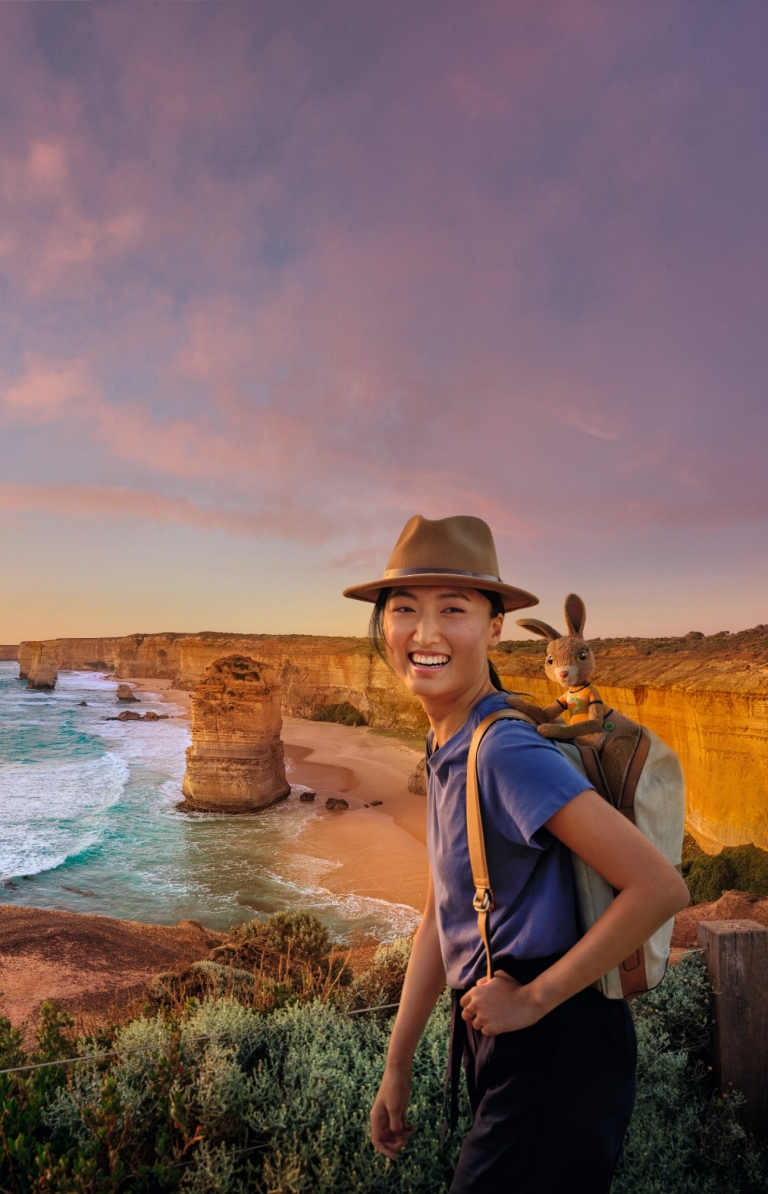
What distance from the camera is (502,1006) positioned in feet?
4.16

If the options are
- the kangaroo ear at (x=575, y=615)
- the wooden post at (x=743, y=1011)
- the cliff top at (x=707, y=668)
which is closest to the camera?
the kangaroo ear at (x=575, y=615)

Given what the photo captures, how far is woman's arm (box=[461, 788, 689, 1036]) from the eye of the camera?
1212 millimetres

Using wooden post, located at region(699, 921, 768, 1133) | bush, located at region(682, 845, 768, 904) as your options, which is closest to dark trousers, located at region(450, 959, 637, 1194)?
wooden post, located at region(699, 921, 768, 1133)

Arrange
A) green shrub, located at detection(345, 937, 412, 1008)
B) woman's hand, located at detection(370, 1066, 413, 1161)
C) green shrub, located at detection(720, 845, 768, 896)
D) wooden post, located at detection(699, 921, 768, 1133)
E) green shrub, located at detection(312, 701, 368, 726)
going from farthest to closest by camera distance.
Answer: green shrub, located at detection(312, 701, 368, 726) → green shrub, located at detection(720, 845, 768, 896) → green shrub, located at detection(345, 937, 412, 1008) → wooden post, located at detection(699, 921, 768, 1133) → woman's hand, located at detection(370, 1066, 413, 1161)

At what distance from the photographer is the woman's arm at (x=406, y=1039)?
68.6 inches

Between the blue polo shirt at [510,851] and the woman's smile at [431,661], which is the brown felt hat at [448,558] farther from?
the blue polo shirt at [510,851]

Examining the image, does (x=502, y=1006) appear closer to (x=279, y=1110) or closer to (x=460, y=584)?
(x=460, y=584)

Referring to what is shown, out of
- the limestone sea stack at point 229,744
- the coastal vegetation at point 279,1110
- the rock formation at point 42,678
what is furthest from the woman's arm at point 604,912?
the rock formation at point 42,678

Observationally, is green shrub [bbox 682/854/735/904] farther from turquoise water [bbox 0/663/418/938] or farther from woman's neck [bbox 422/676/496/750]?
woman's neck [bbox 422/676/496/750]

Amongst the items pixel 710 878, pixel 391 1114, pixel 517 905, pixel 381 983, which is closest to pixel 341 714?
pixel 710 878

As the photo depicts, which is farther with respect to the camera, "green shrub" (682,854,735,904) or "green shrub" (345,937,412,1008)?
"green shrub" (682,854,735,904)

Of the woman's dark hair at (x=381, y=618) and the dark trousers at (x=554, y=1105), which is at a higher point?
the woman's dark hair at (x=381, y=618)

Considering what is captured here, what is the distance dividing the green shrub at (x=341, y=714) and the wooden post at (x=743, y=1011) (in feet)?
141

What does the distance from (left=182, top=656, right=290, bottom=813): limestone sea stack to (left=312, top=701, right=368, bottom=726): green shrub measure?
25620mm
